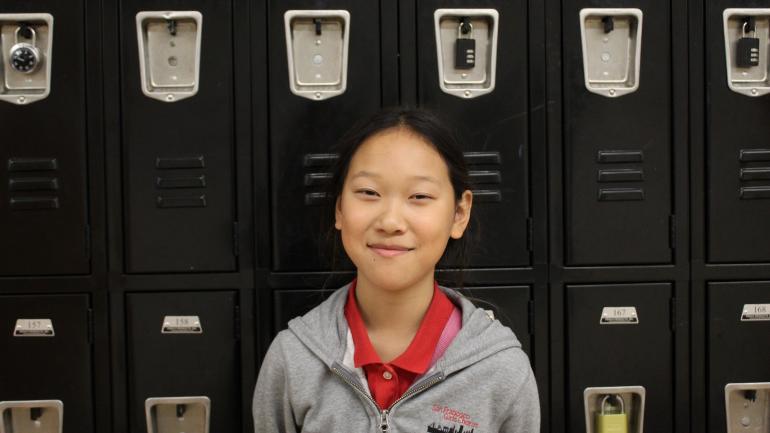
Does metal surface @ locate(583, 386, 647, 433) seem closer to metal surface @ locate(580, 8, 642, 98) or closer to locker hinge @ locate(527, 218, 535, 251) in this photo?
locker hinge @ locate(527, 218, 535, 251)

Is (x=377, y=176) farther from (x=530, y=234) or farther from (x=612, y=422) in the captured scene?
(x=612, y=422)

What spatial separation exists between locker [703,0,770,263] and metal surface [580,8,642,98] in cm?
23

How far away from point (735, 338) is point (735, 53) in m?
0.90

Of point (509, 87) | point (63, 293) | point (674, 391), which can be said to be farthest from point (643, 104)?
point (63, 293)

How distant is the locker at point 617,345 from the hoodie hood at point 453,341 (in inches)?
21.2

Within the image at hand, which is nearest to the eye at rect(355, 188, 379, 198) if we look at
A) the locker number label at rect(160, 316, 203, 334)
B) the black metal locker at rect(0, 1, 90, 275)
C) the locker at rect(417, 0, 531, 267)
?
the locker at rect(417, 0, 531, 267)

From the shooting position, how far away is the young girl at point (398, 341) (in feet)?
5.51

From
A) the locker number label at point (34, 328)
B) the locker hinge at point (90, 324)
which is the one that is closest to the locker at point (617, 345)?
the locker hinge at point (90, 324)

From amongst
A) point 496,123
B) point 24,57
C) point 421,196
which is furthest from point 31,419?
point 496,123

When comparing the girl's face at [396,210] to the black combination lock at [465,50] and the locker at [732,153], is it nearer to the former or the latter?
the black combination lock at [465,50]

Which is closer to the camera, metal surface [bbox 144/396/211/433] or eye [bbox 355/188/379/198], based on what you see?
eye [bbox 355/188/379/198]

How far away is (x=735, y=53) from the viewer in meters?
2.24

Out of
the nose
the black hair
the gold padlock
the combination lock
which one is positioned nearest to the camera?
the nose

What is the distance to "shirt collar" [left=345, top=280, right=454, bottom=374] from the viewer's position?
5.58 feet
